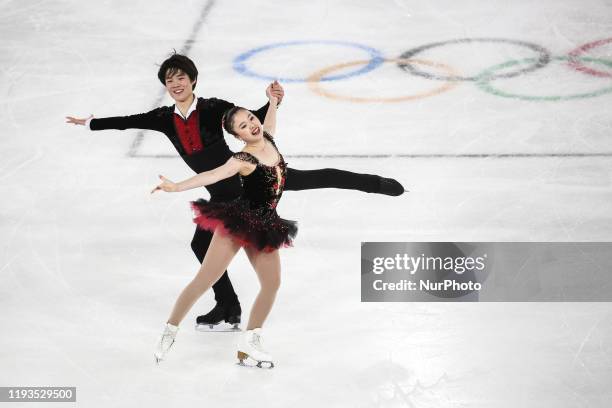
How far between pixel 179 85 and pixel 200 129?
8.6 inches

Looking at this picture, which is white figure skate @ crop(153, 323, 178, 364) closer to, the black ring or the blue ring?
the blue ring

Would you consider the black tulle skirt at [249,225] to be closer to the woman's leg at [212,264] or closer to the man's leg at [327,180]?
the woman's leg at [212,264]

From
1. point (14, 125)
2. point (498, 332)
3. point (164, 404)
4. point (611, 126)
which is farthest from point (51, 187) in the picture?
point (611, 126)

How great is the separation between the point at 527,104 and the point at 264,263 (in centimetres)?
384

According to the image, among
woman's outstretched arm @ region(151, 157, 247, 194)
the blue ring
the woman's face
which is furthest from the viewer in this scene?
the blue ring

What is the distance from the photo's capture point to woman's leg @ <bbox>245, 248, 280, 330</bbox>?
204 inches

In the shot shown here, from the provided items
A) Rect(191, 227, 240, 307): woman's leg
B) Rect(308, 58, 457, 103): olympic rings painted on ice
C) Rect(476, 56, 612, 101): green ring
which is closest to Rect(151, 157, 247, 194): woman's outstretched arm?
Rect(191, 227, 240, 307): woman's leg

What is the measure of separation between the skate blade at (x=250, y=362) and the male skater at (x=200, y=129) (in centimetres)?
57

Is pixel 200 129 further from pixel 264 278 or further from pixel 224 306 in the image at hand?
pixel 224 306

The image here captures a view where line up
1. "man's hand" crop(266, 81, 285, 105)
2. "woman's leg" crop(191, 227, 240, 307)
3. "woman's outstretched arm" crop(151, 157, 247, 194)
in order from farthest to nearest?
"woman's leg" crop(191, 227, 240, 307)
"man's hand" crop(266, 81, 285, 105)
"woman's outstretched arm" crop(151, 157, 247, 194)

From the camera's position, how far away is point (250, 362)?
5.46 metres

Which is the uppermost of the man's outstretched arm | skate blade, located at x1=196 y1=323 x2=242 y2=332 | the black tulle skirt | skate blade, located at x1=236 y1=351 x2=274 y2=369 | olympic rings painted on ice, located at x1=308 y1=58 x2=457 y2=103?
olympic rings painted on ice, located at x1=308 y1=58 x2=457 y2=103

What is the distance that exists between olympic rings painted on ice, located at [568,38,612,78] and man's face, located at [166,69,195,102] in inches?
173

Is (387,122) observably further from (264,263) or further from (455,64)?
(264,263)
